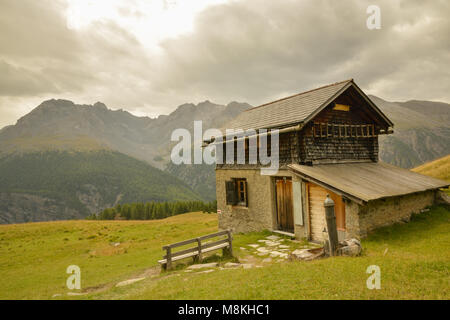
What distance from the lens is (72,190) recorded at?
6417 inches

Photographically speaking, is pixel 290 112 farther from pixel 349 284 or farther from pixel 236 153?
pixel 349 284

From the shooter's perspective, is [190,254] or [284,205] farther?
[284,205]

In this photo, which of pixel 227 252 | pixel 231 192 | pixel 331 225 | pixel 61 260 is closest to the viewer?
pixel 331 225

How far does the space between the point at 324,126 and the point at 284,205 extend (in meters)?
5.10

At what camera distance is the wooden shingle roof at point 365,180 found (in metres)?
10.6

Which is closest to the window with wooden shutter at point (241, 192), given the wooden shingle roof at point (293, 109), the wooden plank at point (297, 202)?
the wooden shingle roof at point (293, 109)

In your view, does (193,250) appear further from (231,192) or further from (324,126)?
(324,126)

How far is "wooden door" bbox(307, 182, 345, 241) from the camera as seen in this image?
1121 cm

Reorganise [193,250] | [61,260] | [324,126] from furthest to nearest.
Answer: [61,260]
[324,126]
[193,250]

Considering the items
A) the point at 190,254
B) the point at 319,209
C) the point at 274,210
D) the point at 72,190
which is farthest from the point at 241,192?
the point at 72,190

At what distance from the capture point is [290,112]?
50.3 ft

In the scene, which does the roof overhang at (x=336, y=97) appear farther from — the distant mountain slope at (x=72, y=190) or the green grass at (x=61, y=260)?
the distant mountain slope at (x=72, y=190)
